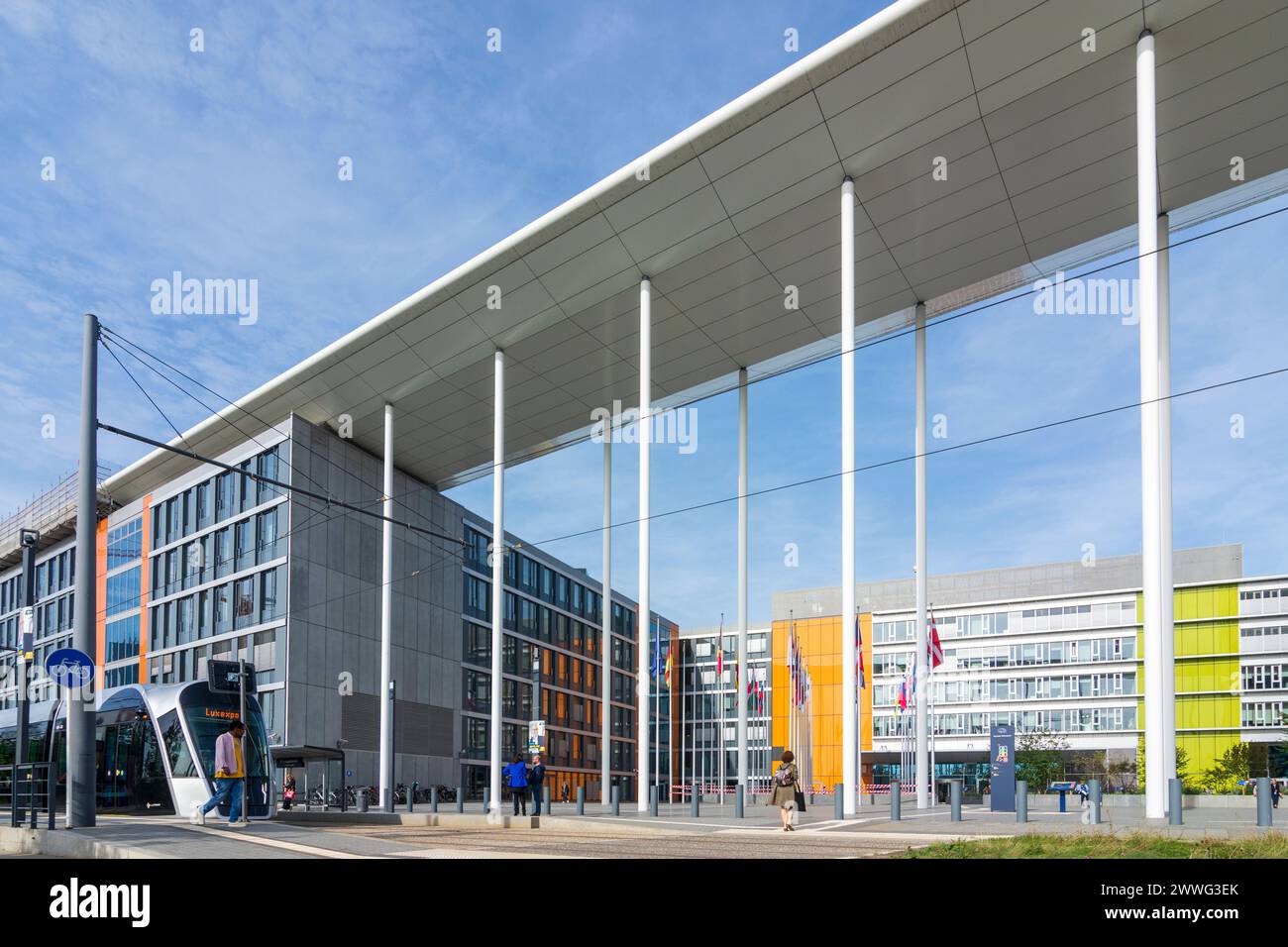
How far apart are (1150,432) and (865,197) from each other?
9177 millimetres

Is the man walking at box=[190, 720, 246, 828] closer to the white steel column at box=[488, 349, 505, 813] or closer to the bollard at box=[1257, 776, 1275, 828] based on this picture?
the white steel column at box=[488, 349, 505, 813]

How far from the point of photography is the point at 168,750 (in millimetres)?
25438

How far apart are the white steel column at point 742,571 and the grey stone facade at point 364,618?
18646 millimetres

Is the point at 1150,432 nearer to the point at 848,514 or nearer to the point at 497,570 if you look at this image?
the point at 848,514

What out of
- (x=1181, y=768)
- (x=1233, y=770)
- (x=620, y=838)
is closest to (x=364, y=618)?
(x=620, y=838)

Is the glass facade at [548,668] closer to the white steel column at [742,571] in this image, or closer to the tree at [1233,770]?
the white steel column at [742,571]

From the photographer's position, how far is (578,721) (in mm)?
87938

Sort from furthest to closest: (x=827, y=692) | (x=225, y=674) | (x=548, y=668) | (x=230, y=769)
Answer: (x=827, y=692) < (x=548, y=668) < (x=225, y=674) < (x=230, y=769)

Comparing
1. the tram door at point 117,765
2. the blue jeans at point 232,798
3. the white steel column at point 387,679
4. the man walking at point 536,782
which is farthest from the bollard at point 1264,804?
the tram door at point 117,765

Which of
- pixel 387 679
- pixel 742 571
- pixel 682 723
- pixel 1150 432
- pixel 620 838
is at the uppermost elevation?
pixel 1150 432
